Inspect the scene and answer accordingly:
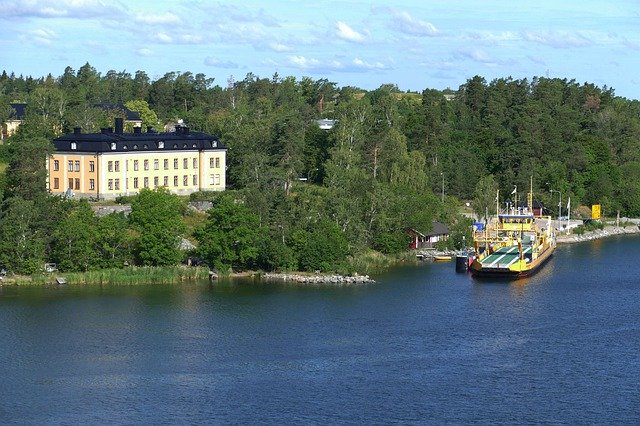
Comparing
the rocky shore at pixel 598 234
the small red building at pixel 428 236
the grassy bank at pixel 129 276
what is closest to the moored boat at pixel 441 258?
the small red building at pixel 428 236

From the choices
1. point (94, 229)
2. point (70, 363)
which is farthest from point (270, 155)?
point (70, 363)

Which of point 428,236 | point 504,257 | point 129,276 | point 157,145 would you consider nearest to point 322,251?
point 129,276

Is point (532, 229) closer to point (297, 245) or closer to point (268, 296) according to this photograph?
point (297, 245)

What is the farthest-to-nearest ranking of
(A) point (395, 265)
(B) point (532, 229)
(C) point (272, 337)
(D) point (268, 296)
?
1. (B) point (532, 229)
2. (A) point (395, 265)
3. (D) point (268, 296)
4. (C) point (272, 337)

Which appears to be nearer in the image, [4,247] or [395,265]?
[4,247]

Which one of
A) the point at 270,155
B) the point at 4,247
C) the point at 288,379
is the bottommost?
the point at 288,379

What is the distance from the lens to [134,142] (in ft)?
175

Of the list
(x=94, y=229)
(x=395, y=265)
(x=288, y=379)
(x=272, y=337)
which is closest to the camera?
(x=288, y=379)

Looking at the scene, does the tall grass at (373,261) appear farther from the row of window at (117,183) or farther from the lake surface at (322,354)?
the row of window at (117,183)

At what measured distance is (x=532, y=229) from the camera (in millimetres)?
55656

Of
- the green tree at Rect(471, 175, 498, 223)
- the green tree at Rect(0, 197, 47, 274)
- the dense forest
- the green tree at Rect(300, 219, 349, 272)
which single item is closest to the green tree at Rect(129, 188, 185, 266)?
the dense forest

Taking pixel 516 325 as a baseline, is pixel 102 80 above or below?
above

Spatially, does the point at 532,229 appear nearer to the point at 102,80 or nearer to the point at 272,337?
the point at 272,337

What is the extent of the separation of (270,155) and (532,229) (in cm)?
1288
